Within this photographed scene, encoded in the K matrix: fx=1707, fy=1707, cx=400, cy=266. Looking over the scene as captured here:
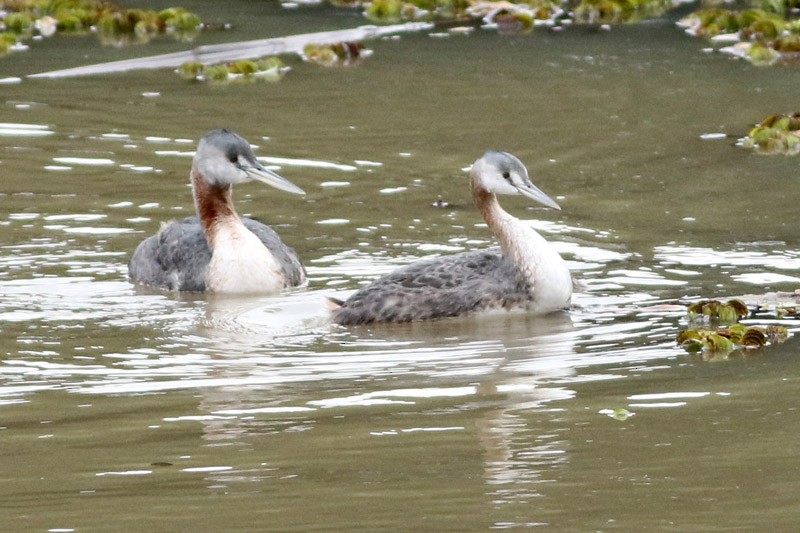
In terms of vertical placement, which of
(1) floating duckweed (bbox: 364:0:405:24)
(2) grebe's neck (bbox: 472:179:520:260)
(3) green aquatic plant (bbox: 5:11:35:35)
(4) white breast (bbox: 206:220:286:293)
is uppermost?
(3) green aquatic plant (bbox: 5:11:35:35)

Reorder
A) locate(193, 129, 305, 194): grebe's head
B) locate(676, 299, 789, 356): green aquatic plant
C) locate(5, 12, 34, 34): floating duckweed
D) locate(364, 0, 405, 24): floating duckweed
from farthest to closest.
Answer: locate(364, 0, 405, 24): floating duckweed → locate(5, 12, 34, 34): floating duckweed → locate(193, 129, 305, 194): grebe's head → locate(676, 299, 789, 356): green aquatic plant

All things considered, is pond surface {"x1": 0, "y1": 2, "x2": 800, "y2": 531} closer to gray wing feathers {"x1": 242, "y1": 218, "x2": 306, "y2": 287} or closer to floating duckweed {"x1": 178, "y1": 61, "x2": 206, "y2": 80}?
gray wing feathers {"x1": 242, "y1": 218, "x2": 306, "y2": 287}

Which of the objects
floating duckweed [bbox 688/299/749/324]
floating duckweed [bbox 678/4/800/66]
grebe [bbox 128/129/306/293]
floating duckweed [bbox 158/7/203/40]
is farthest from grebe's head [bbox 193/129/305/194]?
floating duckweed [bbox 158/7/203/40]

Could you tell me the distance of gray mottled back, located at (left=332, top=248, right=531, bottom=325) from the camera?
33.3ft

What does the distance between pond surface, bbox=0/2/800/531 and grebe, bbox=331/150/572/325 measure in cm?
14

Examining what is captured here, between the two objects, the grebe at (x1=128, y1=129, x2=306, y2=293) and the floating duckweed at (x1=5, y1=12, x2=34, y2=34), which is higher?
the floating duckweed at (x1=5, y1=12, x2=34, y2=34)

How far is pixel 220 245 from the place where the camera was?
11445mm

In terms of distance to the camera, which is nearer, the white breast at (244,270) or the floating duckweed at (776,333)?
the floating duckweed at (776,333)

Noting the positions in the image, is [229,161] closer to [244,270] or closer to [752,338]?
[244,270]

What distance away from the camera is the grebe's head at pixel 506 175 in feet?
34.8

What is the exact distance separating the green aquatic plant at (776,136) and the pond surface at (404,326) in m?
0.20

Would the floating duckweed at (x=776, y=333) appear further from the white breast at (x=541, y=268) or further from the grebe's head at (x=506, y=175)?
the grebe's head at (x=506, y=175)

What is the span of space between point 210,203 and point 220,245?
48 cm

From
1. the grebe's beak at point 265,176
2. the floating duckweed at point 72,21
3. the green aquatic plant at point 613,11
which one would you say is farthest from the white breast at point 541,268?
the floating duckweed at point 72,21
